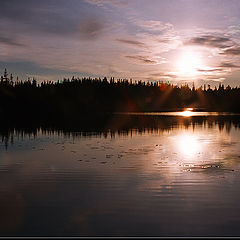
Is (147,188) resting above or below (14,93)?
below

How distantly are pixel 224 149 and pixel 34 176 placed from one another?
2212cm

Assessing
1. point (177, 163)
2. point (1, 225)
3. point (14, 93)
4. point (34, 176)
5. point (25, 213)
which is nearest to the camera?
point (1, 225)

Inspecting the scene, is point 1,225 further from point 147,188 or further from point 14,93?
point 14,93

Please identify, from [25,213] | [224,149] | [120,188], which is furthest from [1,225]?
[224,149]

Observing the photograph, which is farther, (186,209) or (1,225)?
(186,209)

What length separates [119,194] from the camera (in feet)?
56.5

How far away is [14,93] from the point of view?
159750 millimetres

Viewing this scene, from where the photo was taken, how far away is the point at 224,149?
115 feet

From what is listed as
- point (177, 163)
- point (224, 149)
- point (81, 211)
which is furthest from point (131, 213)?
point (224, 149)

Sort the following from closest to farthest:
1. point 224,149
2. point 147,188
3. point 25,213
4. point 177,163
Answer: point 25,213, point 147,188, point 177,163, point 224,149

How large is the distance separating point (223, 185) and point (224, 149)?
1681 centimetres

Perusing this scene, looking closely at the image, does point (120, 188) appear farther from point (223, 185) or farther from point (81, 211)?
point (223, 185)

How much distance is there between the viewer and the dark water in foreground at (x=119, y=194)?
41.7ft

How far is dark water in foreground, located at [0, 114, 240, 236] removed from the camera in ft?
41.7
